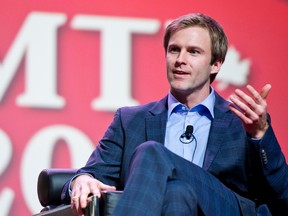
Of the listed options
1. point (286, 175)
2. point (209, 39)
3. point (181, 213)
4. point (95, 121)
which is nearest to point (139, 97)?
point (95, 121)

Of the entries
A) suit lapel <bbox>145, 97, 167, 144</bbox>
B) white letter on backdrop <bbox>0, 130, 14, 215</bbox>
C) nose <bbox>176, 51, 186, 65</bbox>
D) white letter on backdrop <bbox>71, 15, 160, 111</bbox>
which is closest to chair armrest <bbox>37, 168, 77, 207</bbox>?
suit lapel <bbox>145, 97, 167, 144</bbox>

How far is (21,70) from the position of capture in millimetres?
3271

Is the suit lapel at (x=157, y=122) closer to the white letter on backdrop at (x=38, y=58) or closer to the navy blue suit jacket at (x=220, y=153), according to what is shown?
the navy blue suit jacket at (x=220, y=153)

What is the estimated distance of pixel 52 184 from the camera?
8.38 ft

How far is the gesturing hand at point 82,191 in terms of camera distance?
7.31ft

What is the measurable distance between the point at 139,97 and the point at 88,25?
389 mm

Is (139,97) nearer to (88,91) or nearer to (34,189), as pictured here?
(88,91)

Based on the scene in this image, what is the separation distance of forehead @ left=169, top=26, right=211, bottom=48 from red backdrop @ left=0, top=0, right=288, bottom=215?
0.71 meters

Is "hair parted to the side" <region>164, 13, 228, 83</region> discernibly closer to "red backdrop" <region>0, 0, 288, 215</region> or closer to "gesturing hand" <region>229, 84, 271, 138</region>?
"gesturing hand" <region>229, 84, 271, 138</region>

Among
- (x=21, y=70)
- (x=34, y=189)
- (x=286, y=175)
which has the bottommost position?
(x=34, y=189)

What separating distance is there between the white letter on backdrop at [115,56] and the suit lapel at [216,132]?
2.47 ft

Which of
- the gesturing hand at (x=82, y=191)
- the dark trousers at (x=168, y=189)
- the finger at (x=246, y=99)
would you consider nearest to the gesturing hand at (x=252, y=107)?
the finger at (x=246, y=99)

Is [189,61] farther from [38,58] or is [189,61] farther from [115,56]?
[38,58]

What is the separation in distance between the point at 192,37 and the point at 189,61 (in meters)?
0.09
